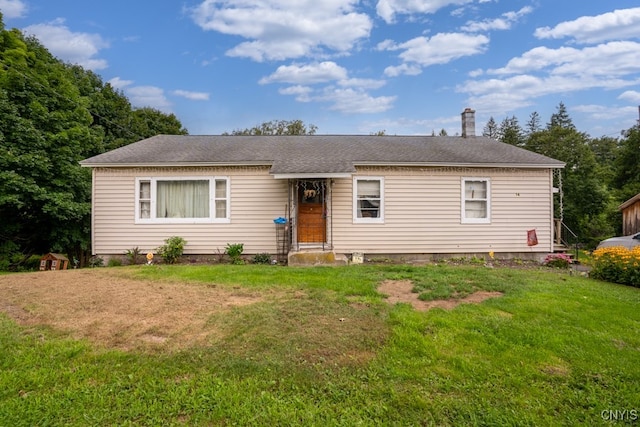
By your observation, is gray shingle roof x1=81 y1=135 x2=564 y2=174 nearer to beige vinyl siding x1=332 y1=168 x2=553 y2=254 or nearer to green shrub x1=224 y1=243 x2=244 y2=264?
beige vinyl siding x1=332 y1=168 x2=553 y2=254

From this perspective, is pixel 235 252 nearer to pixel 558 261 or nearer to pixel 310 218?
pixel 310 218

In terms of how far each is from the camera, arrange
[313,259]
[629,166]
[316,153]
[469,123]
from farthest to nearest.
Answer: [629,166]
[469,123]
[316,153]
[313,259]

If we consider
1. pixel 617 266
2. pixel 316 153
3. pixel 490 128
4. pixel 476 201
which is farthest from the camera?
pixel 490 128

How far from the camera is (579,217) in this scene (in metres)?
21.8

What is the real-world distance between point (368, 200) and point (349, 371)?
25.7 ft

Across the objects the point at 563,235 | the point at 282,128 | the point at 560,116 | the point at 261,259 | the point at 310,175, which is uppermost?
the point at 560,116

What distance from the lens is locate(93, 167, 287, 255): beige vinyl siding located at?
412 inches

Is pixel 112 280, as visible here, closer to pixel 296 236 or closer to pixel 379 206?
pixel 296 236

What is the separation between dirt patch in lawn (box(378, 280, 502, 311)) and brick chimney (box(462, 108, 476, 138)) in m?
9.30

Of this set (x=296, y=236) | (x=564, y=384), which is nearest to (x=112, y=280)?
(x=296, y=236)

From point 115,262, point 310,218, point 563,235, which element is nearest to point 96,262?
point 115,262

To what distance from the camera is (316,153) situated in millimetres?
11422

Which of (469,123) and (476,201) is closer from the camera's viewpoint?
(476,201)

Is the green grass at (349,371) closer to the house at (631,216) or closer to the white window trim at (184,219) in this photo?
the white window trim at (184,219)
